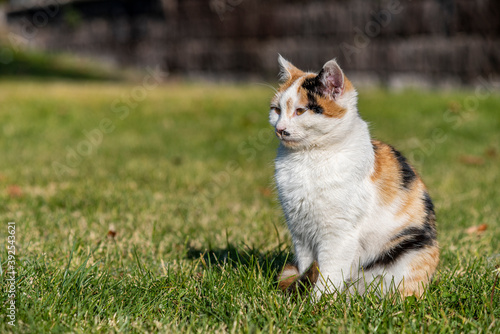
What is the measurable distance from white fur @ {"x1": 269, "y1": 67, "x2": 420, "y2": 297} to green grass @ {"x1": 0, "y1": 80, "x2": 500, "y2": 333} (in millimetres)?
179

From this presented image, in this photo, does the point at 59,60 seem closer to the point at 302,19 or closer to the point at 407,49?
the point at 302,19

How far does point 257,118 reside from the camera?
880 centimetres

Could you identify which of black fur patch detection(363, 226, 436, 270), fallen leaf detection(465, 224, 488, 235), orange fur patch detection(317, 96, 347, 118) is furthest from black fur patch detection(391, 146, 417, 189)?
fallen leaf detection(465, 224, 488, 235)

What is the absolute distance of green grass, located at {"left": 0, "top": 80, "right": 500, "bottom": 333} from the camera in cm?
229

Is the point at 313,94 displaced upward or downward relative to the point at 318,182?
upward

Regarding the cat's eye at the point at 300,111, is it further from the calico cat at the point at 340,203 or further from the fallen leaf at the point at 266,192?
the fallen leaf at the point at 266,192

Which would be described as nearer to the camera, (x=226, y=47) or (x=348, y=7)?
(x=348, y=7)

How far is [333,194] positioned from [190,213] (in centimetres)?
209

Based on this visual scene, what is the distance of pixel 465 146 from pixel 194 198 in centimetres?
431

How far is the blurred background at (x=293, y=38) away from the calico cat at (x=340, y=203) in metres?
6.31

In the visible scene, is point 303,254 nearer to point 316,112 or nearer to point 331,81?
point 316,112

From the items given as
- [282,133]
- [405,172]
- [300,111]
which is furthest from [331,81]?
[405,172]

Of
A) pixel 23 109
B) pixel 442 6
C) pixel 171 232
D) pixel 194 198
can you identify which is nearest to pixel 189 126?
pixel 23 109

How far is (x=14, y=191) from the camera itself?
475 cm
